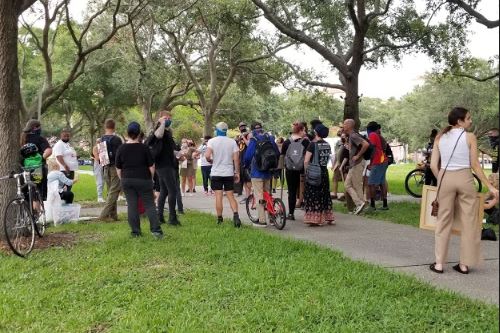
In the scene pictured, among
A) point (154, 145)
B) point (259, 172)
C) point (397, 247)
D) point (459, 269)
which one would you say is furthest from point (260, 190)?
point (459, 269)

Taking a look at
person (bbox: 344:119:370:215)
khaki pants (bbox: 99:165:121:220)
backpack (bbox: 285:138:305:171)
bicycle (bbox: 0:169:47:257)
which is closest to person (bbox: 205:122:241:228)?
backpack (bbox: 285:138:305:171)

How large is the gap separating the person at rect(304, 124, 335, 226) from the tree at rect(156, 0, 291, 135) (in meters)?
10.2

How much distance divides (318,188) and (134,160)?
3.17 metres

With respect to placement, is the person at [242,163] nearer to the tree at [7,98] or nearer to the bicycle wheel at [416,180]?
the bicycle wheel at [416,180]

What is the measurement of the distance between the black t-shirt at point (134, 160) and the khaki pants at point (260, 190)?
212cm

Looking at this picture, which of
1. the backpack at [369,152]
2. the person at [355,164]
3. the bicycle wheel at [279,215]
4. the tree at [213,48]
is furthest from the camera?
the tree at [213,48]

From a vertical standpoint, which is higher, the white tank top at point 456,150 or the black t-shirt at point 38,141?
the black t-shirt at point 38,141

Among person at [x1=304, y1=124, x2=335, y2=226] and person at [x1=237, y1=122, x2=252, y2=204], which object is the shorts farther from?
person at [x1=237, y1=122, x2=252, y2=204]

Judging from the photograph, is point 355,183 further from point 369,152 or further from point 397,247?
point 397,247

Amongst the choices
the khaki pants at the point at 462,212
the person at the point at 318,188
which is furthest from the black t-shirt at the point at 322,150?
the khaki pants at the point at 462,212

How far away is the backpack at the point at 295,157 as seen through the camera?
358 inches

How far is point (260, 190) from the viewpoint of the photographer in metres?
8.84

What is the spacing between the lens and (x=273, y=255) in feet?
20.3

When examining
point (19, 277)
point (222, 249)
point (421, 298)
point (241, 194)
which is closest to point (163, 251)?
point (222, 249)
